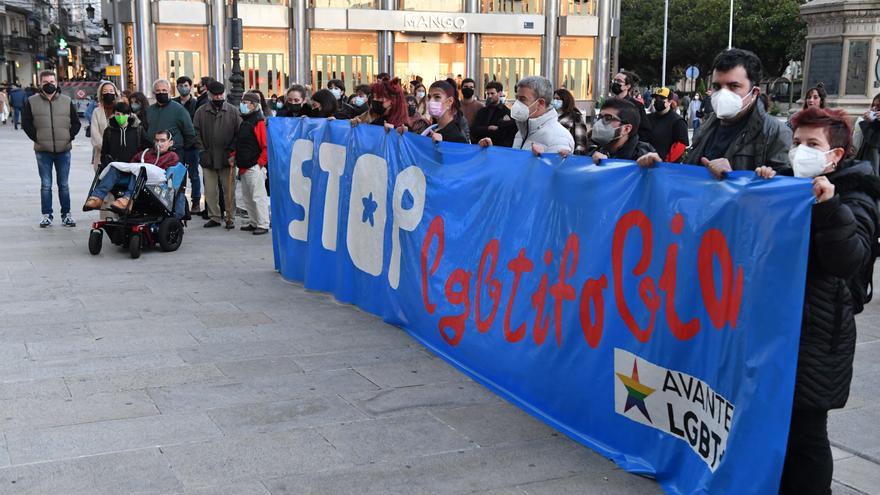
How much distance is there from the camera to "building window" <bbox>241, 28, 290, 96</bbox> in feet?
136

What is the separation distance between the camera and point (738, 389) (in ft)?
12.3

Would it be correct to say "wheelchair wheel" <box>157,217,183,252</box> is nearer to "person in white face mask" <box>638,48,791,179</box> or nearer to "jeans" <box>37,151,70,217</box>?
"jeans" <box>37,151,70,217</box>

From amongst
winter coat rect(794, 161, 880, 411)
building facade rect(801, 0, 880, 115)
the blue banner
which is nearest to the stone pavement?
the blue banner

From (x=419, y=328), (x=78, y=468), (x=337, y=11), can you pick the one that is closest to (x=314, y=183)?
(x=419, y=328)

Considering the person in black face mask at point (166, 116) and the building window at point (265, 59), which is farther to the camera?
the building window at point (265, 59)

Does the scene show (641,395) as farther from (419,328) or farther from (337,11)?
(337,11)

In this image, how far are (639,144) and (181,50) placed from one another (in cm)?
3790

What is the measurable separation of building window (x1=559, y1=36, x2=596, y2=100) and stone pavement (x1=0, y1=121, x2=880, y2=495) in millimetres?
39981

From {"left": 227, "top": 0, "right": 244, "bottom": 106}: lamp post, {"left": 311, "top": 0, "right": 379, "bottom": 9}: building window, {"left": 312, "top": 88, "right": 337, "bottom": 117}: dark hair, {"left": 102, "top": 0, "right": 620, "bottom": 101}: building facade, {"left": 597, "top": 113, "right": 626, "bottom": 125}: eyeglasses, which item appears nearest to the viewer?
{"left": 597, "top": 113, "right": 626, "bottom": 125}: eyeglasses

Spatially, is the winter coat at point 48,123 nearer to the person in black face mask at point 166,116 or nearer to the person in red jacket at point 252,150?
the person in black face mask at point 166,116

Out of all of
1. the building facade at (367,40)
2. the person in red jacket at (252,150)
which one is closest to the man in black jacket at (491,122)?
the person in red jacket at (252,150)

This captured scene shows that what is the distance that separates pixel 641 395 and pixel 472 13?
41856 mm

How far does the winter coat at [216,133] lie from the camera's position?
39.0 feet

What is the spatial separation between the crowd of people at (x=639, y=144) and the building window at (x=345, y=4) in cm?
3016
